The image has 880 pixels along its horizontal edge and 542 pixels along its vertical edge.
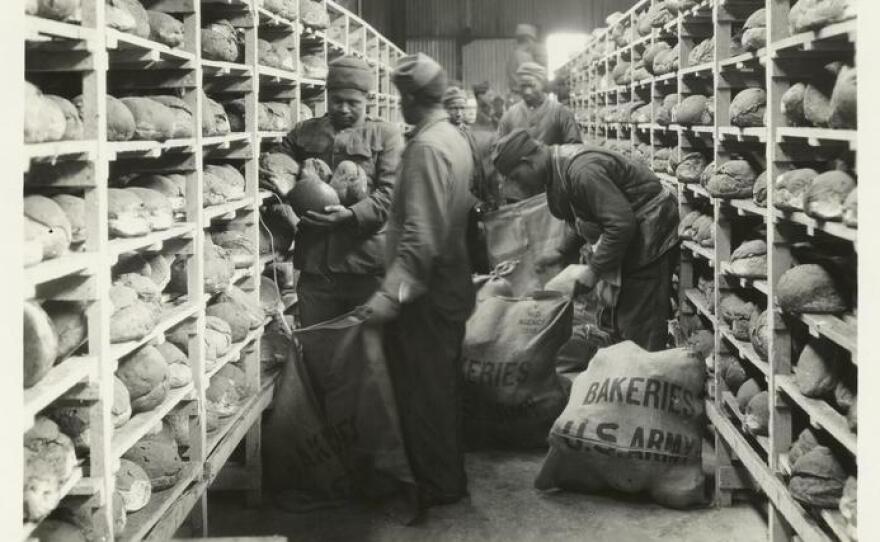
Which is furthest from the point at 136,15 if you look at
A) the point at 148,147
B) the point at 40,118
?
the point at 40,118

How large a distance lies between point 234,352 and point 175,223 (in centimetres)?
79

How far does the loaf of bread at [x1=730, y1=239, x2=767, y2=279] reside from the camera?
438 cm

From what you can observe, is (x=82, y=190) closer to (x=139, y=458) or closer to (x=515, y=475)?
(x=139, y=458)

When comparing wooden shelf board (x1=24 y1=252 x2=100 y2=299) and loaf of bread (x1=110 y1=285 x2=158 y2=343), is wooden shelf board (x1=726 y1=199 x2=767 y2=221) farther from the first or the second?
wooden shelf board (x1=24 y1=252 x2=100 y2=299)

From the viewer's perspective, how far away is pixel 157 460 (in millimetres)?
3754

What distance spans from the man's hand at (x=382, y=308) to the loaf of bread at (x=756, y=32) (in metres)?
1.85

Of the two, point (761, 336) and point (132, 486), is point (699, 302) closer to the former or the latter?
point (761, 336)

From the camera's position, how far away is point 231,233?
194 inches

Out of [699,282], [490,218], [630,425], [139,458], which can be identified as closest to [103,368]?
[139,458]

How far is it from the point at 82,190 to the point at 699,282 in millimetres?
3662

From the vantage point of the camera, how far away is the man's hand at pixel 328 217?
527 cm

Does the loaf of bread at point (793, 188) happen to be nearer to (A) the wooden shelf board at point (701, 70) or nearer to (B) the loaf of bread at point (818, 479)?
(B) the loaf of bread at point (818, 479)

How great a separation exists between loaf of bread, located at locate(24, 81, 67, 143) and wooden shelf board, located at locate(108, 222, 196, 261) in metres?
0.47

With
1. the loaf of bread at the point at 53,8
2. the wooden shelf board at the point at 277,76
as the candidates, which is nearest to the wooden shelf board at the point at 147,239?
the loaf of bread at the point at 53,8
